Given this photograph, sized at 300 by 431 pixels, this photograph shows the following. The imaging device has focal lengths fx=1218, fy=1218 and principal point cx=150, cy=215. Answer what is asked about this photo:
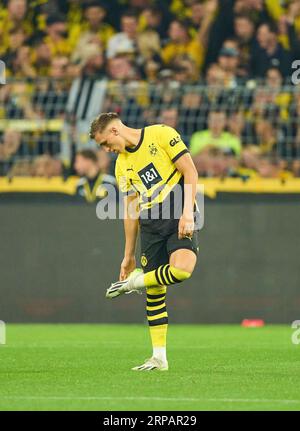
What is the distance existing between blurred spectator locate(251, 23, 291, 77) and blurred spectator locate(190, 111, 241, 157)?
1.51m

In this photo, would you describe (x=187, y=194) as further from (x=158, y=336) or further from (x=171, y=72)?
(x=171, y=72)

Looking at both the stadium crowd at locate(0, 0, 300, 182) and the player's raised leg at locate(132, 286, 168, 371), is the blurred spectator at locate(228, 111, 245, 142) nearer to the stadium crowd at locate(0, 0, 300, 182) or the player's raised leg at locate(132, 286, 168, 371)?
the stadium crowd at locate(0, 0, 300, 182)

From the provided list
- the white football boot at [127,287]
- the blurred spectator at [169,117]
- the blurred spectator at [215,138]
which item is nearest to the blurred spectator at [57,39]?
the blurred spectator at [169,117]

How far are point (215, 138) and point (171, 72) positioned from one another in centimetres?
153

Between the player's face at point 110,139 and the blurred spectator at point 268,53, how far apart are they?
770 cm

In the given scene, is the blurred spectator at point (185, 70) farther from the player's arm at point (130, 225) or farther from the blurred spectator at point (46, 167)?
the player's arm at point (130, 225)

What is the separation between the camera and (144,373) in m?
9.84

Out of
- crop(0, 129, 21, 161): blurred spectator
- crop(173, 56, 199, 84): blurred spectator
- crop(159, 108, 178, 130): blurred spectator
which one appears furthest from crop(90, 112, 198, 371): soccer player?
crop(173, 56, 199, 84): blurred spectator

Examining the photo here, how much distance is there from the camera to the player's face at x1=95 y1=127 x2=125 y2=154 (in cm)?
990

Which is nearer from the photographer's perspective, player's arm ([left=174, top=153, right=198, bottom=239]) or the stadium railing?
player's arm ([left=174, top=153, right=198, bottom=239])

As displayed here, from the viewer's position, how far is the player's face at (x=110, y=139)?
32.5 ft

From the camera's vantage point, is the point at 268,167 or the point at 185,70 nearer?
the point at 268,167

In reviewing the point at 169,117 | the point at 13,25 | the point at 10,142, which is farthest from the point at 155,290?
the point at 13,25

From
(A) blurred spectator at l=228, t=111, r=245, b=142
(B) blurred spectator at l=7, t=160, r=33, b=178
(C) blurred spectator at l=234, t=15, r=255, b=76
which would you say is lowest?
(B) blurred spectator at l=7, t=160, r=33, b=178
